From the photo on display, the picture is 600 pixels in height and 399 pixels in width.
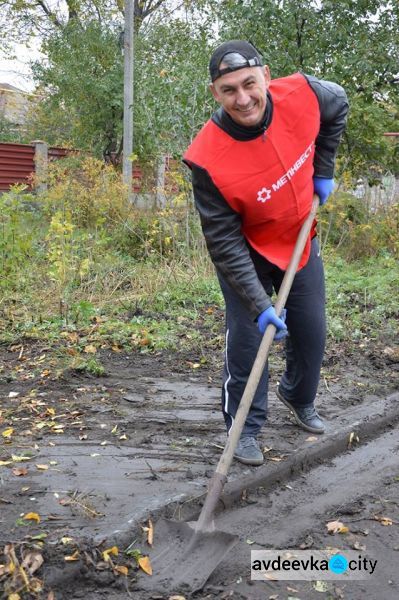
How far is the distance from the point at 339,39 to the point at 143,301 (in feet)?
19.9

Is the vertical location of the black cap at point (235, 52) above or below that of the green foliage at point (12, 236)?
above

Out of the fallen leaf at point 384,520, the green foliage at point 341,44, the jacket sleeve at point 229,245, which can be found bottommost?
the fallen leaf at point 384,520

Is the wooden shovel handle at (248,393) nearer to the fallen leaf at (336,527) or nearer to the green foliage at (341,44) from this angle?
the fallen leaf at (336,527)

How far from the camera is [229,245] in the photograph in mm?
3240

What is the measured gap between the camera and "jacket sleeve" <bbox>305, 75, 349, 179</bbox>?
3.53 metres

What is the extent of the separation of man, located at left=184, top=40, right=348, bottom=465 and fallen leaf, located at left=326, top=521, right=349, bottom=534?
0.56 metres

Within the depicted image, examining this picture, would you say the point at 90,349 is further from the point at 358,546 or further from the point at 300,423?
the point at 358,546

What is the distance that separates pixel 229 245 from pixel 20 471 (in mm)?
1532

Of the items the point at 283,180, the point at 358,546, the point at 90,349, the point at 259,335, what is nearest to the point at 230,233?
the point at 283,180

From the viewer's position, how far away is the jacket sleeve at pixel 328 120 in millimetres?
3525

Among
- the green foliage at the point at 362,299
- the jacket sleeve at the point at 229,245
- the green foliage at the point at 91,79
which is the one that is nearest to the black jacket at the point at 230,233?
the jacket sleeve at the point at 229,245

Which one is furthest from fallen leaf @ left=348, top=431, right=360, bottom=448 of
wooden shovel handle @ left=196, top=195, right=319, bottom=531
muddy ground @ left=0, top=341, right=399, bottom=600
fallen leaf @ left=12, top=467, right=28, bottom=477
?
fallen leaf @ left=12, top=467, right=28, bottom=477

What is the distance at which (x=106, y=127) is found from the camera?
18.1 meters

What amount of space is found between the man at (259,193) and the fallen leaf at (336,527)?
56 cm
